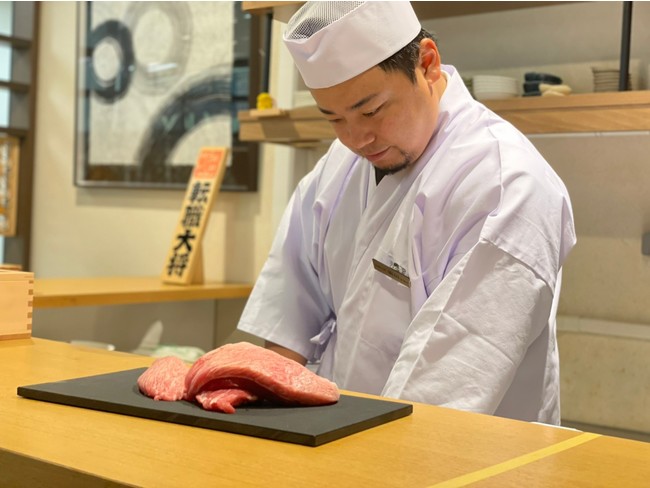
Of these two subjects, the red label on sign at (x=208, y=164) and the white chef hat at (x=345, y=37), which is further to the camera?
the red label on sign at (x=208, y=164)

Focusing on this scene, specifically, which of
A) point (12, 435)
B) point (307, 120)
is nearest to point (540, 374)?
point (12, 435)

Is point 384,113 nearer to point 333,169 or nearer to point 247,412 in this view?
point 333,169

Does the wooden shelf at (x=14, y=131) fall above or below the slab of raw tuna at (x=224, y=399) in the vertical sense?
above

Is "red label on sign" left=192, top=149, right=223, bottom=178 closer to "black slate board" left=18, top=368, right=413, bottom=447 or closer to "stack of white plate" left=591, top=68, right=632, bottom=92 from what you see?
"stack of white plate" left=591, top=68, right=632, bottom=92

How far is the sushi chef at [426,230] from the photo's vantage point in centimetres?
166

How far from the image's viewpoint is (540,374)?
6.09ft

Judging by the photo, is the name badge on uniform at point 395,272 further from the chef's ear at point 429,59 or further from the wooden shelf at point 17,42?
the wooden shelf at point 17,42

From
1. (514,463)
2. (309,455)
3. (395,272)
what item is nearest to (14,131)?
(395,272)

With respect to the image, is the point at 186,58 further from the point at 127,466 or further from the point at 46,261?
the point at 127,466

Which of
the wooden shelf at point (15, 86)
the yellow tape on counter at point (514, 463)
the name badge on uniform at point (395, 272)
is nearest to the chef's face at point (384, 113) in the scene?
the name badge on uniform at point (395, 272)

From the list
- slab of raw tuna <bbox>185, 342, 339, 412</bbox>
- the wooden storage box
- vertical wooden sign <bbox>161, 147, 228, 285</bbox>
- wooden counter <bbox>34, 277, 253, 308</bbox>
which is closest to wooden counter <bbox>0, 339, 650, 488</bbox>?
slab of raw tuna <bbox>185, 342, 339, 412</bbox>

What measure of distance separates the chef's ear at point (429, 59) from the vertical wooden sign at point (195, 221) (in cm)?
186

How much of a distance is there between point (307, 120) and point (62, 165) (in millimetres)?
1979

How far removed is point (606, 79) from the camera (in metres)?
2.78
